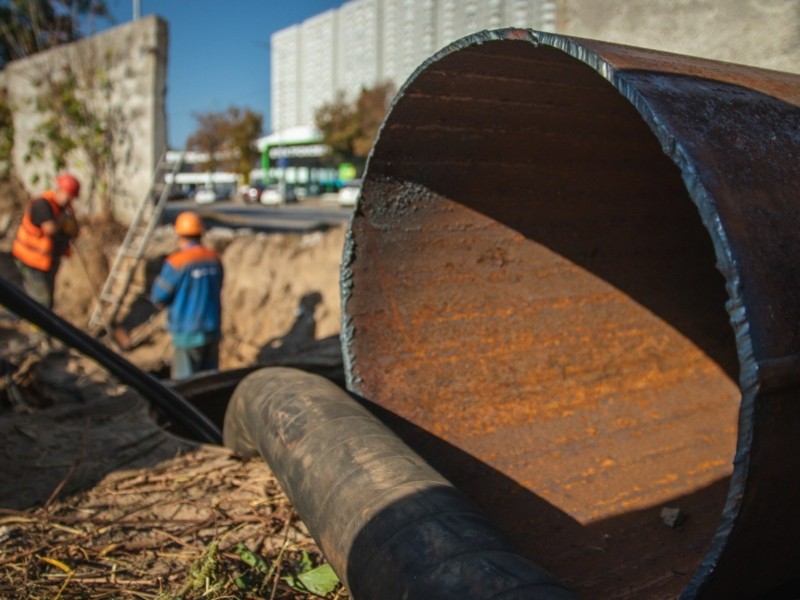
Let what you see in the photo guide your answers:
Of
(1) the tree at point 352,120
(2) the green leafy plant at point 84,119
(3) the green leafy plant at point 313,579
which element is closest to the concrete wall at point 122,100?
(2) the green leafy plant at point 84,119

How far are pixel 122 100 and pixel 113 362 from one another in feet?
22.5

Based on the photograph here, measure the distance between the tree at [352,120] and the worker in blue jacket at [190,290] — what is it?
101 feet

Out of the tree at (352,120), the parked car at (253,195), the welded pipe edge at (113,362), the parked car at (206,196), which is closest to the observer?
the welded pipe edge at (113,362)

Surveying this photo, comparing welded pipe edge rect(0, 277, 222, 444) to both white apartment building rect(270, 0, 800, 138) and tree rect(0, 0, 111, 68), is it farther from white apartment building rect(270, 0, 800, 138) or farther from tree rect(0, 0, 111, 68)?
tree rect(0, 0, 111, 68)

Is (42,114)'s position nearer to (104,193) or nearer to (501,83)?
(104,193)

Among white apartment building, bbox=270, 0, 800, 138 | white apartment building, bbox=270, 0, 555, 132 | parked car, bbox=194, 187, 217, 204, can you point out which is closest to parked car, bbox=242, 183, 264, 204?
parked car, bbox=194, 187, 217, 204

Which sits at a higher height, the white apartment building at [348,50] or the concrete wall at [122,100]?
the white apartment building at [348,50]

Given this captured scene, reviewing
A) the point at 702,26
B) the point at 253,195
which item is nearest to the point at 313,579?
the point at 702,26

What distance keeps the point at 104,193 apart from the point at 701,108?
938cm

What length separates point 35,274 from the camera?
6.88 meters

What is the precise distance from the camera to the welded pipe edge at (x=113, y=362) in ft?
11.4

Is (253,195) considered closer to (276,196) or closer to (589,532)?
(276,196)

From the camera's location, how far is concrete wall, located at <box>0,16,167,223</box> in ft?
30.0

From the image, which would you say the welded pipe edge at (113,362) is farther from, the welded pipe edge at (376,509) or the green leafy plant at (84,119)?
the green leafy plant at (84,119)
